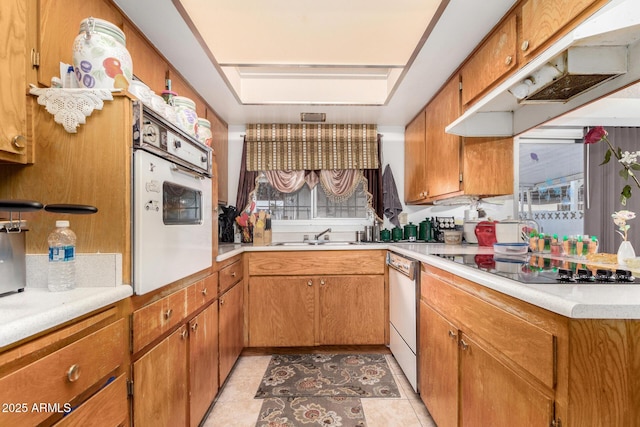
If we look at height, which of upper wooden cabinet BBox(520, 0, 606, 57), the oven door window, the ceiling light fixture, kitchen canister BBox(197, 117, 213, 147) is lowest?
the oven door window

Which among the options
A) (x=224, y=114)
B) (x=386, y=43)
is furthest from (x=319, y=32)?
(x=224, y=114)

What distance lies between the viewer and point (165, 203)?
3.87 ft

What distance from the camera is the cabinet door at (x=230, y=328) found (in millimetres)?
1898

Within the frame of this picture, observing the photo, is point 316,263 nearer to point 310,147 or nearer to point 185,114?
point 310,147

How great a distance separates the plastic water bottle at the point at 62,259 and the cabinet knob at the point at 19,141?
0.85 feet

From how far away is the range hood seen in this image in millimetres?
919

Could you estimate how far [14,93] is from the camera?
91cm

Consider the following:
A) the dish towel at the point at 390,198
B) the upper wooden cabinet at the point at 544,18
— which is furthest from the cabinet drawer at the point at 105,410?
the dish towel at the point at 390,198

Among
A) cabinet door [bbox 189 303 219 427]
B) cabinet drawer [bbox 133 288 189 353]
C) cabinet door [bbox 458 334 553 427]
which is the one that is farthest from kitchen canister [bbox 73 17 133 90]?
cabinet door [bbox 458 334 553 427]

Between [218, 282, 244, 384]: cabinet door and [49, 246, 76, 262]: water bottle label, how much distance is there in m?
Result: 1.09

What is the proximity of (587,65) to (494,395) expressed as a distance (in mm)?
1216

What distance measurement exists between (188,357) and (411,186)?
2.45m

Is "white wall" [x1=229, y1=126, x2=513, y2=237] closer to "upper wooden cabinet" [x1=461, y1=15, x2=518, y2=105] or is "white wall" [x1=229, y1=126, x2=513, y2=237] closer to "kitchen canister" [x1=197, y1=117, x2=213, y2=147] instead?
"upper wooden cabinet" [x1=461, y1=15, x2=518, y2=105]

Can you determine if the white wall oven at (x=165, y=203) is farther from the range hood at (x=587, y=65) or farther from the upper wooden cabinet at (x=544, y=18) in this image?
the upper wooden cabinet at (x=544, y=18)
